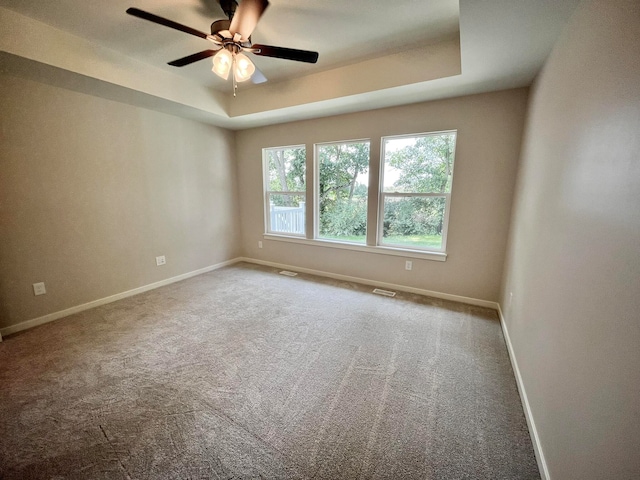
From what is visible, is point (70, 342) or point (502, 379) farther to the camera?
point (70, 342)

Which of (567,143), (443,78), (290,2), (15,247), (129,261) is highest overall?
(290,2)

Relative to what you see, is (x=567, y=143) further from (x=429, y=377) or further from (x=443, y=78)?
(x=429, y=377)

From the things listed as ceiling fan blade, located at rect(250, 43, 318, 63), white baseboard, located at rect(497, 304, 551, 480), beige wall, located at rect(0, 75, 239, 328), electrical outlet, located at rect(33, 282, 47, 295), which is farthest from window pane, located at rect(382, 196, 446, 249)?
electrical outlet, located at rect(33, 282, 47, 295)

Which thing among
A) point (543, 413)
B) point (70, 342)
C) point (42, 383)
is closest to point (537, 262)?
point (543, 413)

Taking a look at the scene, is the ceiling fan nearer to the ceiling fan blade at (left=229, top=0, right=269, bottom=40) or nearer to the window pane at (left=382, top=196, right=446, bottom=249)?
the ceiling fan blade at (left=229, top=0, right=269, bottom=40)

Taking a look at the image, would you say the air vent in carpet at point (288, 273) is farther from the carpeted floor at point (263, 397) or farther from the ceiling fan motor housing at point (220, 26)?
the ceiling fan motor housing at point (220, 26)

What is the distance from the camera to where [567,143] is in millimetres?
1361

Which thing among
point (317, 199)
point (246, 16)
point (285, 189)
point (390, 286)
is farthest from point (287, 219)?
point (246, 16)

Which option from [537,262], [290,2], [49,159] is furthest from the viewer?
[49,159]

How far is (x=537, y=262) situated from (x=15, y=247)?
4327 mm

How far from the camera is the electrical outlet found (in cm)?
249

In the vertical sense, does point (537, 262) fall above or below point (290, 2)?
below

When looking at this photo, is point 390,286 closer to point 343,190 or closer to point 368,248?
point 368,248

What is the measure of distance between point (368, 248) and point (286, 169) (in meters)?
1.88
